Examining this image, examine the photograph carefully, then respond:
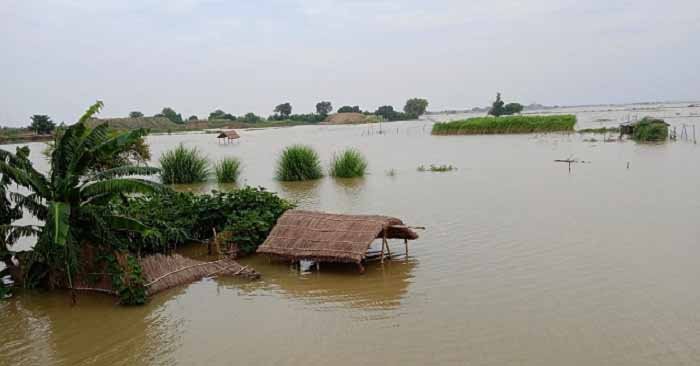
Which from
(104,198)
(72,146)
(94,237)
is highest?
(72,146)

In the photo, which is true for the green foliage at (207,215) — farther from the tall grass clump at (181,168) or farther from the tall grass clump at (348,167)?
the tall grass clump at (348,167)

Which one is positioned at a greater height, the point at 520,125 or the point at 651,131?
the point at 520,125

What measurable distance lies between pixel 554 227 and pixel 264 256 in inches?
228

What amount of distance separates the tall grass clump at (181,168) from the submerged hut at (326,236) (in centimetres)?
1108

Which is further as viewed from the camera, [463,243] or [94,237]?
[463,243]

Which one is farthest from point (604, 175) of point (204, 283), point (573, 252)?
point (204, 283)

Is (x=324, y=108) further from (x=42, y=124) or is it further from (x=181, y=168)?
(x=181, y=168)

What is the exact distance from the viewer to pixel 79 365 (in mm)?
6055

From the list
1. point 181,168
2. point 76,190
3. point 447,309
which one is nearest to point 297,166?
point 181,168

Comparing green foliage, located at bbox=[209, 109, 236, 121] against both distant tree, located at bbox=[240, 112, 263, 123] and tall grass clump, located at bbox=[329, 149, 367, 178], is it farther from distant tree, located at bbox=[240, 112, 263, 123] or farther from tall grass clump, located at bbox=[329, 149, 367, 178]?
tall grass clump, located at bbox=[329, 149, 367, 178]

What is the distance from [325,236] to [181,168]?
12.2 metres

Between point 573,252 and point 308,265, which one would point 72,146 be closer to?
point 308,265

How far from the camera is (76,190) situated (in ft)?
24.6

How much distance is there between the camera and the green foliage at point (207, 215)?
985cm
